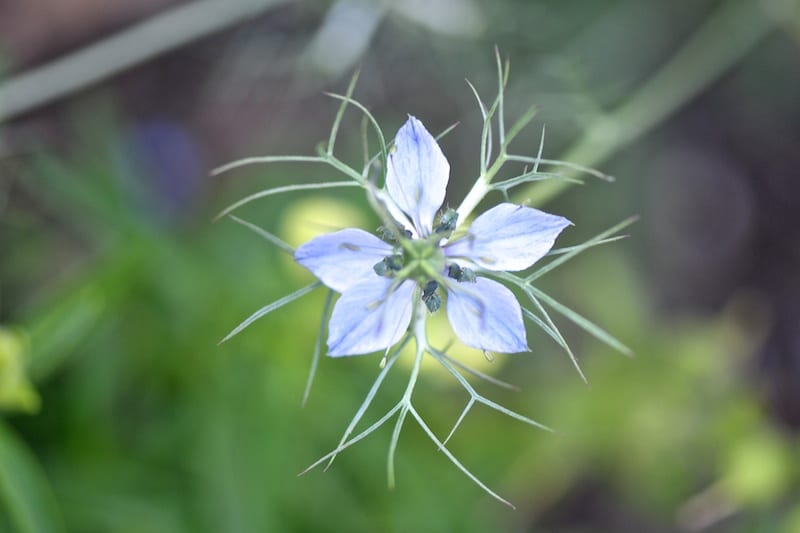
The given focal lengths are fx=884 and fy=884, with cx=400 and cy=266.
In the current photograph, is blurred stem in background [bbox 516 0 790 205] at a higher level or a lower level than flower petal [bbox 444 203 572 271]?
higher

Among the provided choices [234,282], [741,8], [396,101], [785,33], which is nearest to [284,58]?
[396,101]

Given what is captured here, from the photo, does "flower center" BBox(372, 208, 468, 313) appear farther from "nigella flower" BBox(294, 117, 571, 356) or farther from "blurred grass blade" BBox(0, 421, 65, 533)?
"blurred grass blade" BBox(0, 421, 65, 533)

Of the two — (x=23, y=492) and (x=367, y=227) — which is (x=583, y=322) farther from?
(x=367, y=227)

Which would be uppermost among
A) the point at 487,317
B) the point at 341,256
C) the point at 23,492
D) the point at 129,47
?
the point at 129,47

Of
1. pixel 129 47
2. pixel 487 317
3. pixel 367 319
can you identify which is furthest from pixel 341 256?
pixel 129 47

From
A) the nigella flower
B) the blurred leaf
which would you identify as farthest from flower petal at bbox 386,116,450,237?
the blurred leaf

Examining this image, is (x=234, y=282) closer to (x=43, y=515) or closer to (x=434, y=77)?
(x=43, y=515)
